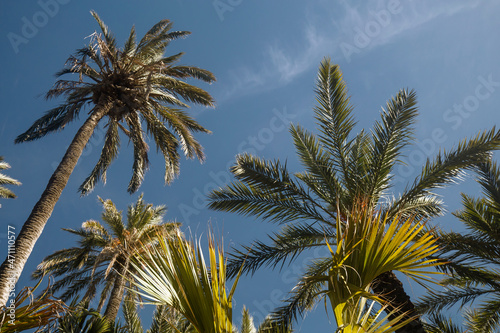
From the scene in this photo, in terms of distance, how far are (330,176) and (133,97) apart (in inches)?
238

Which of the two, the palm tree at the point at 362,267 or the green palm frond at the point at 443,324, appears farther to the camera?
the green palm frond at the point at 443,324

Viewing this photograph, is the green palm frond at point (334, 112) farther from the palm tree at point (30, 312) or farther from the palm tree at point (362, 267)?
the palm tree at point (30, 312)

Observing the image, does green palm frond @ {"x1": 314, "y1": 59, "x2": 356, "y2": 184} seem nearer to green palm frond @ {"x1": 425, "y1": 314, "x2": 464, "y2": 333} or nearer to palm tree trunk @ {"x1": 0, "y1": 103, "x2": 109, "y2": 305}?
green palm frond @ {"x1": 425, "y1": 314, "x2": 464, "y2": 333}

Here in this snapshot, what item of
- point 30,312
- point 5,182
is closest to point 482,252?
point 30,312

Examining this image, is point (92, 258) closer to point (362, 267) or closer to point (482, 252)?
point (482, 252)

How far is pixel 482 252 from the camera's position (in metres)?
9.00

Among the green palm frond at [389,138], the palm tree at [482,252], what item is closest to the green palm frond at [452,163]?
the green palm frond at [389,138]

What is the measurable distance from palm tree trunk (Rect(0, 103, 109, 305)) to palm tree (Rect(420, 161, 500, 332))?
8.45m

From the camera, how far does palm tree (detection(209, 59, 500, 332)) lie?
28.4ft

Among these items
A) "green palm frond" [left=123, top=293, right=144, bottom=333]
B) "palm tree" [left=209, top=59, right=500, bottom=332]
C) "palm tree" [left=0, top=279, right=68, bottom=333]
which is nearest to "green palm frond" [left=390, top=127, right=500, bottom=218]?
"palm tree" [left=209, top=59, right=500, bottom=332]

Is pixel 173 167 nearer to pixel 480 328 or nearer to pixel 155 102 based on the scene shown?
pixel 155 102

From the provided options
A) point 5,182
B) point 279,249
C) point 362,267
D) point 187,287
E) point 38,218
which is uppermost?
point 5,182

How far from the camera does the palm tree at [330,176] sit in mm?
8664

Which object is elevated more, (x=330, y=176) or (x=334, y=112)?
(x=334, y=112)
